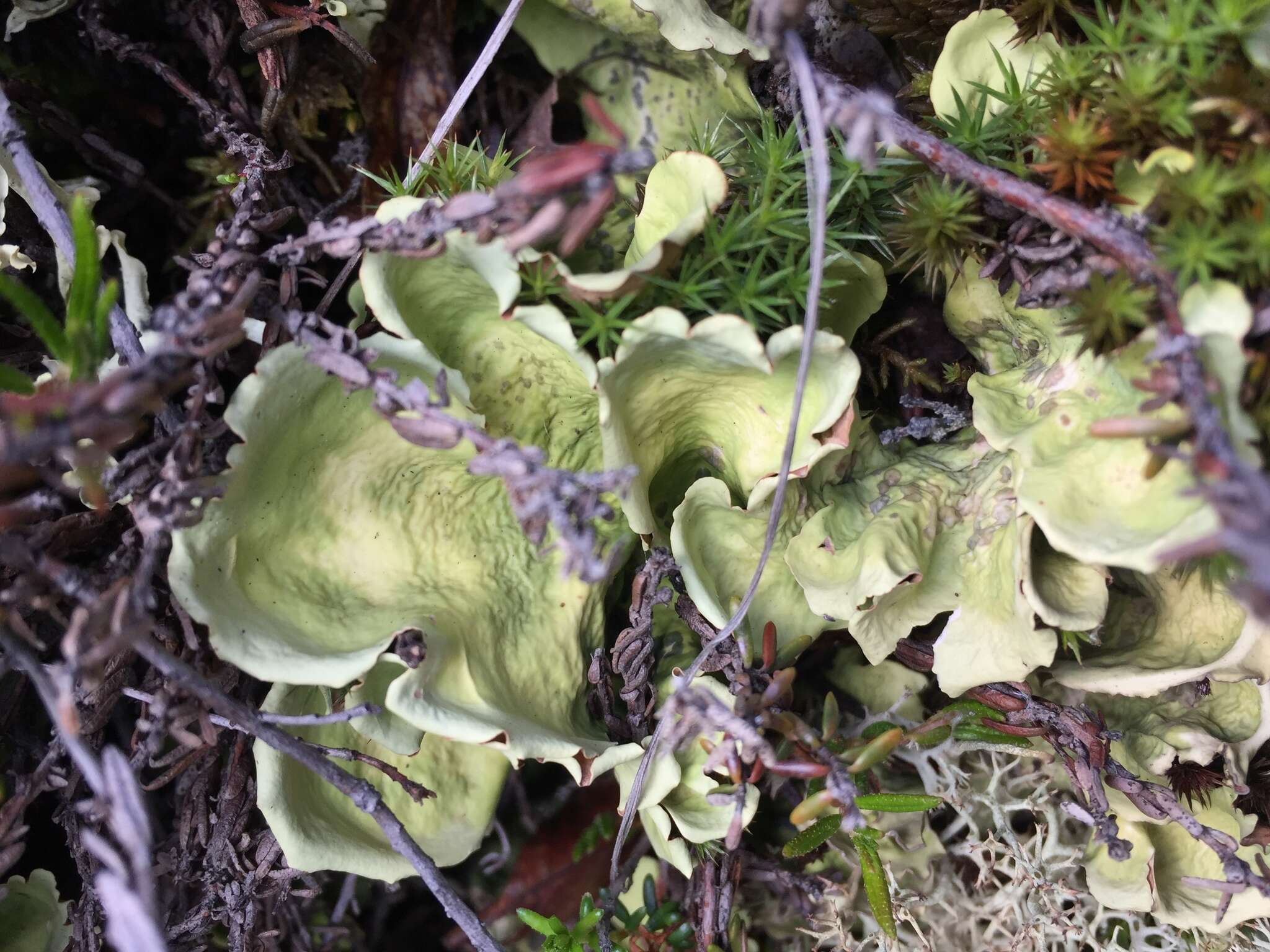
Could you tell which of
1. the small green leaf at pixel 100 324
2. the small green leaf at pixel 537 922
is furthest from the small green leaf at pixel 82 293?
the small green leaf at pixel 537 922

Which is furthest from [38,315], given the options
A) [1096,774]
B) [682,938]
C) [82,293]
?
[1096,774]

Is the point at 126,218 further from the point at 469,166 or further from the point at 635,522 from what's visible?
the point at 635,522

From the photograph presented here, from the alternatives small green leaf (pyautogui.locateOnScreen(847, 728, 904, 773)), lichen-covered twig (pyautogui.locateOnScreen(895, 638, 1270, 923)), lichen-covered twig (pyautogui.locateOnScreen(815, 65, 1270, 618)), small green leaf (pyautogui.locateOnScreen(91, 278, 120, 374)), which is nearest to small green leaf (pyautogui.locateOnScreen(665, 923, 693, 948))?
small green leaf (pyautogui.locateOnScreen(847, 728, 904, 773))

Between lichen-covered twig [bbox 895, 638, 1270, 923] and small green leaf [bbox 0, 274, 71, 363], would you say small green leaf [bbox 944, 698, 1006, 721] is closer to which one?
lichen-covered twig [bbox 895, 638, 1270, 923]

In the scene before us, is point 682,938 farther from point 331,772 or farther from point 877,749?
point 331,772

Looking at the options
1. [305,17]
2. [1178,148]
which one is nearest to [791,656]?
[1178,148]

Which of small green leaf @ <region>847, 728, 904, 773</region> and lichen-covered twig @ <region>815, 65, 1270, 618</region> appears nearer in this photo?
lichen-covered twig @ <region>815, 65, 1270, 618</region>
